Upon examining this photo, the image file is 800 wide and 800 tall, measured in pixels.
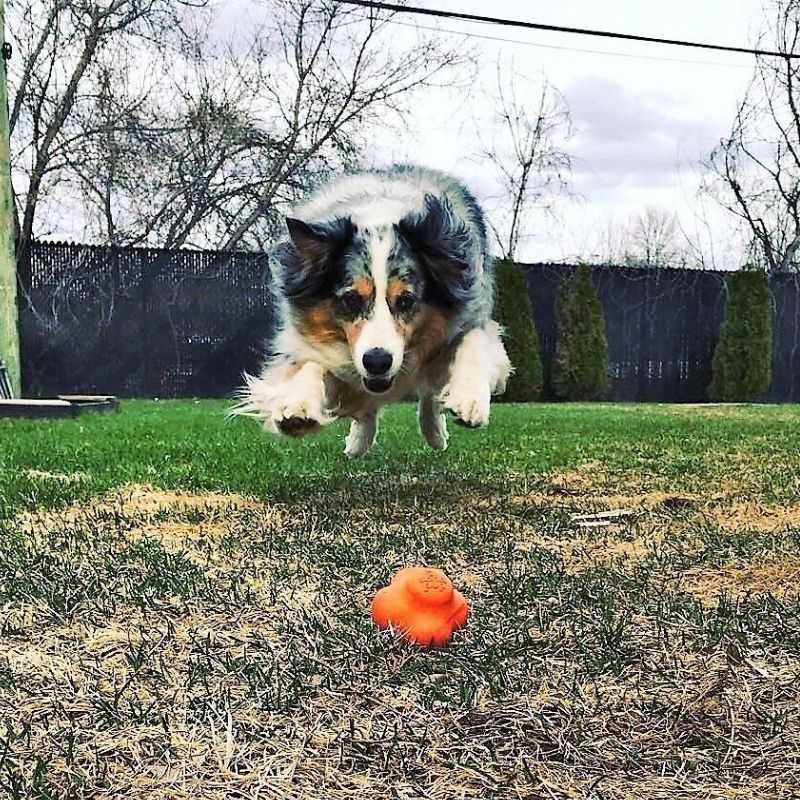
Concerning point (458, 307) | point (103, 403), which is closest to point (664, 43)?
point (458, 307)

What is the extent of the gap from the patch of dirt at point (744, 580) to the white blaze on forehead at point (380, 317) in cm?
140

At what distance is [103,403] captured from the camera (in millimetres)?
10227

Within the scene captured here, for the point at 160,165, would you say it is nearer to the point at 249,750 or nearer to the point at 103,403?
the point at 103,403

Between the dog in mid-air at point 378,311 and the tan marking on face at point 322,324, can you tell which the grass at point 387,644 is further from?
the tan marking on face at point 322,324

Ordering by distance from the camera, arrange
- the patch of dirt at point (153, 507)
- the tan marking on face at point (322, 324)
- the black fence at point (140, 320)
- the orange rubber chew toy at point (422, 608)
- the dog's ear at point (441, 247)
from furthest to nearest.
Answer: the black fence at point (140, 320) < the tan marking on face at point (322, 324) < the dog's ear at point (441, 247) < the patch of dirt at point (153, 507) < the orange rubber chew toy at point (422, 608)

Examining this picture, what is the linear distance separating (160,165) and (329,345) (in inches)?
417

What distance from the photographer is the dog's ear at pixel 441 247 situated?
387cm

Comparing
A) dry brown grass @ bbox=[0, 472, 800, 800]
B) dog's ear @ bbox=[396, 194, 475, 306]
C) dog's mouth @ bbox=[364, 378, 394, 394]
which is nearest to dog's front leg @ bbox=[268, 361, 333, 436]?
dog's mouth @ bbox=[364, 378, 394, 394]

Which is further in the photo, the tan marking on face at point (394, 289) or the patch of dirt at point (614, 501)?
the patch of dirt at point (614, 501)

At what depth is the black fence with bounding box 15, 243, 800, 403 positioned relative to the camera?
13.6 metres

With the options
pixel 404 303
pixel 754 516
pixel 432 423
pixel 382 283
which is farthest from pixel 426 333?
pixel 754 516

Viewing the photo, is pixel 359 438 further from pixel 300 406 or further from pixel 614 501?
pixel 614 501

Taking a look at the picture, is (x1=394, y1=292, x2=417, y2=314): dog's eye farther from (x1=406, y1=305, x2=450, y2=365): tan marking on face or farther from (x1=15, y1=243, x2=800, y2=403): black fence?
(x1=15, y1=243, x2=800, y2=403): black fence

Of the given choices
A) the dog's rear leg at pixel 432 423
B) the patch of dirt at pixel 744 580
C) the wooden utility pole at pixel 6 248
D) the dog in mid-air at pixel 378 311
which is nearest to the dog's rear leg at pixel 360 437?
the dog's rear leg at pixel 432 423
